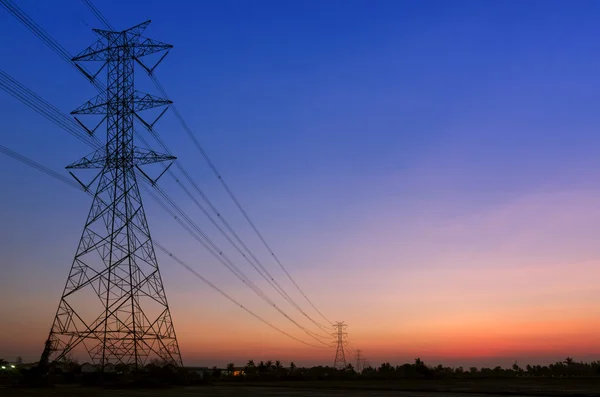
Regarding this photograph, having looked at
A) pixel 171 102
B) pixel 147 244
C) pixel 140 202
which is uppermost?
pixel 171 102

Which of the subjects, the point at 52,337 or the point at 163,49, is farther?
the point at 163,49

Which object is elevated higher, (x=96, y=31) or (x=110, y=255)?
(x=96, y=31)

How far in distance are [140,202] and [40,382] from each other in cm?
1892

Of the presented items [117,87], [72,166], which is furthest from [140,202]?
[117,87]

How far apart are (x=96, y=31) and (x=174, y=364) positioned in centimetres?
3448

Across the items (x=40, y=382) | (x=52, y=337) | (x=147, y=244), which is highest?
(x=147, y=244)

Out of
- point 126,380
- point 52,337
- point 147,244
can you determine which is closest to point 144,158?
point 147,244

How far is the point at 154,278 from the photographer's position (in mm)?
51781

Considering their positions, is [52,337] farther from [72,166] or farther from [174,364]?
[72,166]

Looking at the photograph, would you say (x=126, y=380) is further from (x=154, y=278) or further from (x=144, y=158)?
(x=144, y=158)

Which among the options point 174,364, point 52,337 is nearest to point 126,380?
point 174,364

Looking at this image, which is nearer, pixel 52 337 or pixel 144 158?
pixel 52 337

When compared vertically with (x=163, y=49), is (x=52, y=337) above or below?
below

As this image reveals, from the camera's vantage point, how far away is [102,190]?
5222 cm
